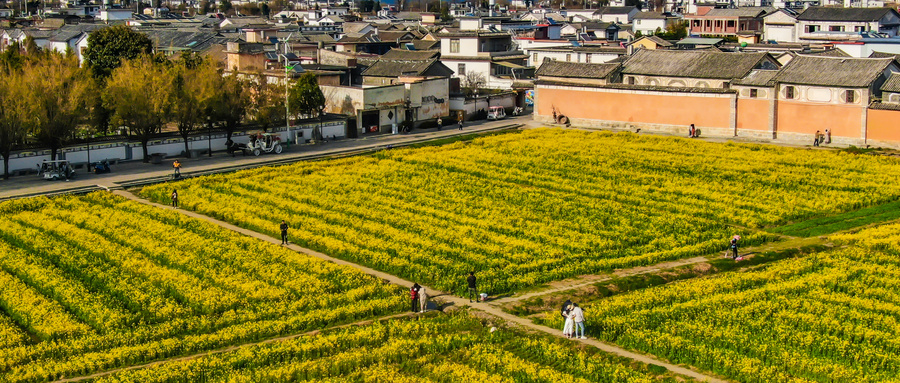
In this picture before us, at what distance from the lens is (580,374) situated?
28484 mm

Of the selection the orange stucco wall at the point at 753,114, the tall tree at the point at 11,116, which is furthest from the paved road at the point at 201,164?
the orange stucco wall at the point at 753,114

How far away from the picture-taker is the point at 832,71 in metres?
68.6

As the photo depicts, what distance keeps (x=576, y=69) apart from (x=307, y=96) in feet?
77.3

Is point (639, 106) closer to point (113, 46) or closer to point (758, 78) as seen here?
point (758, 78)

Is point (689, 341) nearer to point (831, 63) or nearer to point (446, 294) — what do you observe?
point (446, 294)

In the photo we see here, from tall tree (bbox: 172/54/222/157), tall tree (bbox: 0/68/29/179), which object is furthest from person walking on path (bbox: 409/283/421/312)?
tall tree (bbox: 172/54/222/157)

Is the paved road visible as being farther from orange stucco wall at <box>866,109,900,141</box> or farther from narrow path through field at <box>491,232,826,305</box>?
narrow path through field at <box>491,232,826,305</box>

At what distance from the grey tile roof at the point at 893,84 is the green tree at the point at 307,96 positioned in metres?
37.8

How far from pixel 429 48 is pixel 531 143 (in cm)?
4866

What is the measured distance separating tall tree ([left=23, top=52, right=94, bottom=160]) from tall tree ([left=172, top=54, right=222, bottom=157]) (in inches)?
203

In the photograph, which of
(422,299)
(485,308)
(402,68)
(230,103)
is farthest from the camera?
(402,68)

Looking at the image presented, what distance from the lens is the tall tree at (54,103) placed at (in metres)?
55.8

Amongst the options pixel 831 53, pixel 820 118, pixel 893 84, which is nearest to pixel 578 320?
pixel 820 118

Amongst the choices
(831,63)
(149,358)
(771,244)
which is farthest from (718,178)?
(149,358)
